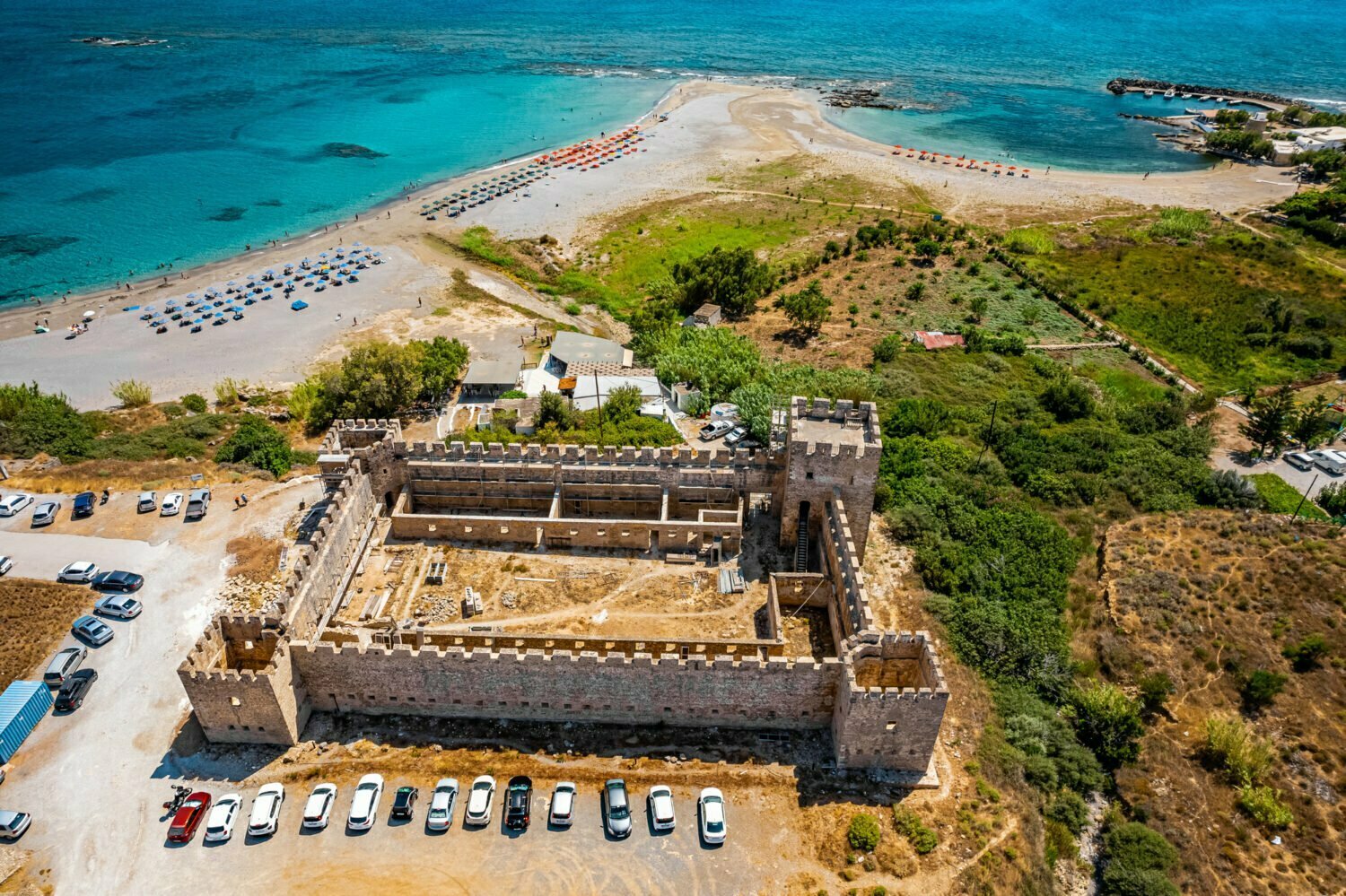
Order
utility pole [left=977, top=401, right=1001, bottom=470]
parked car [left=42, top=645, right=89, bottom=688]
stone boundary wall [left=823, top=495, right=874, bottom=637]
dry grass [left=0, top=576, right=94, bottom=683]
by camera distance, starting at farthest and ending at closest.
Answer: utility pole [left=977, top=401, right=1001, bottom=470], dry grass [left=0, top=576, right=94, bottom=683], parked car [left=42, top=645, right=89, bottom=688], stone boundary wall [left=823, top=495, right=874, bottom=637]

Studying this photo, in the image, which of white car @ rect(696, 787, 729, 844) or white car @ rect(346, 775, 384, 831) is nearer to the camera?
white car @ rect(696, 787, 729, 844)

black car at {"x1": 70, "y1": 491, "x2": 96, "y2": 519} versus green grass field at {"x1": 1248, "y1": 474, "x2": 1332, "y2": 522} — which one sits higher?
black car at {"x1": 70, "y1": 491, "x2": 96, "y2": 519}

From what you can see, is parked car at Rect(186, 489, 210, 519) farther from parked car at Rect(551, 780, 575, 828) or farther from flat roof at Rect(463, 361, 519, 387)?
parked car at Rect(551, 780, 575, 828)

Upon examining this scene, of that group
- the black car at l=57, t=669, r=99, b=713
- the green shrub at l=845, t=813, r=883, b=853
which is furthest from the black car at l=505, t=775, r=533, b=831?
the black car at l=57, t=669, r=99, b=713

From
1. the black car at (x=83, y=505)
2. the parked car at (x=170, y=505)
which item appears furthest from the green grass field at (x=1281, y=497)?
the black car at (x=83, y=505)

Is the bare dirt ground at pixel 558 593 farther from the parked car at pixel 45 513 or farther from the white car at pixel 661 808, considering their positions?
the parked car at pixel 45 513

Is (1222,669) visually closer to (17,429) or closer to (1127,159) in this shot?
(17,429)
